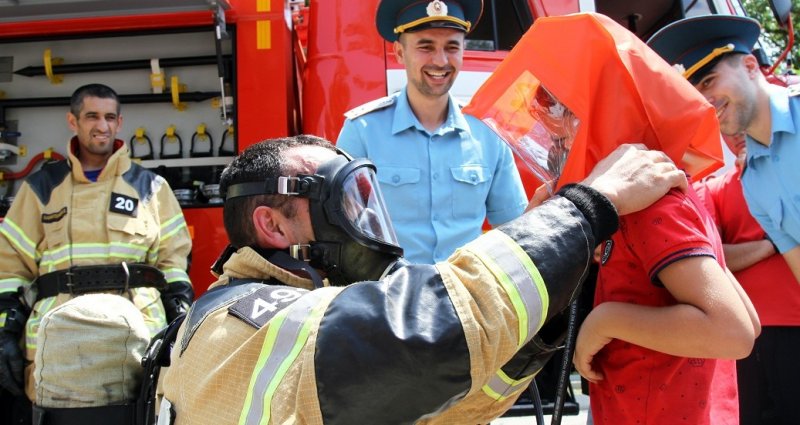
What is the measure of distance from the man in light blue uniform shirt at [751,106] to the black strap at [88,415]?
1707mm

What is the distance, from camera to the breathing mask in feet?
4.55

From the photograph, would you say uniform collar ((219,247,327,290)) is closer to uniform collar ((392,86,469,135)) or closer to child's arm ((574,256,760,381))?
child's arm ((574,256,760,381))

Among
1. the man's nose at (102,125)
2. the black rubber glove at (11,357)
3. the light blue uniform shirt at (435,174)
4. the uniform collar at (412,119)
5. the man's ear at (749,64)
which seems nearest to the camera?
the man's ear at (749,64)

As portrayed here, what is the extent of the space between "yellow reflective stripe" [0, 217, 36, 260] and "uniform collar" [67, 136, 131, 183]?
340 millimetres

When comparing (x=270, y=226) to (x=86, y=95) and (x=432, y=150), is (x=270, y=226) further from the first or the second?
(x=86, y=95)

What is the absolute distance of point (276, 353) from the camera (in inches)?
42.8

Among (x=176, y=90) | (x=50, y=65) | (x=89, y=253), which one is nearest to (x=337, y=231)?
(x=89, y=253)

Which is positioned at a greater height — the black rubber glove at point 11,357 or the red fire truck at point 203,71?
the red fire truck at point 203,71

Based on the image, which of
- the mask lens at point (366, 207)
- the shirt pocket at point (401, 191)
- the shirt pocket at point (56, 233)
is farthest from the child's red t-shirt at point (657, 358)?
the shirt pocket at point (56, 233)

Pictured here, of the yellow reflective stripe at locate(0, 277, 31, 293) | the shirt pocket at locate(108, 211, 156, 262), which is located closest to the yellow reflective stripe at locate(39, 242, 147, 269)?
the shirt pocket at locate(108, 211, 156, 262)

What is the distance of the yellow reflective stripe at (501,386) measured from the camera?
126cm

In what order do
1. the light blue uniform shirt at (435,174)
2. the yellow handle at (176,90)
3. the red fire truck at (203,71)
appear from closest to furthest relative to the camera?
1. the light blue uniform shirt at (435,174)
2. the red fire truck at (203,71)
3. the yellow handle at (176,90)

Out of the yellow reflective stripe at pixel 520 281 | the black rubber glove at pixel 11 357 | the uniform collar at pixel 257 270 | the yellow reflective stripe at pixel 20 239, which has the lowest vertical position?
the black rubber glove at pixel 11 357

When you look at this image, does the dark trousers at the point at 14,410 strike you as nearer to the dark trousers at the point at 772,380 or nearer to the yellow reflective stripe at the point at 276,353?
the yellow reflective stripe at the point at 276,353
